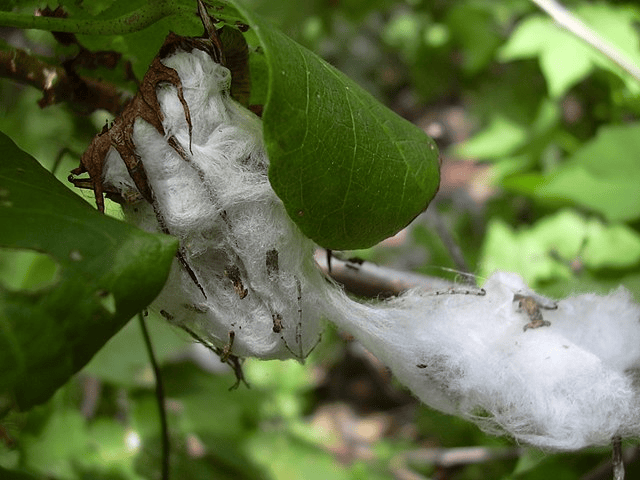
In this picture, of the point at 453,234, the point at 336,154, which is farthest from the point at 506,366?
the point at 453,234

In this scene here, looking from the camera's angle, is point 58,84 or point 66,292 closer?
point 66,292

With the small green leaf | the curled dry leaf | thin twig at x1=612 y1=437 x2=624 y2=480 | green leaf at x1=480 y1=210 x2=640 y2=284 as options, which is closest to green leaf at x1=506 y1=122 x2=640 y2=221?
the small green leaf

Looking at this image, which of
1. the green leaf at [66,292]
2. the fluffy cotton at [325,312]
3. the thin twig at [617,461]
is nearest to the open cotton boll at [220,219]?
the fluffy cotton at [325,312]

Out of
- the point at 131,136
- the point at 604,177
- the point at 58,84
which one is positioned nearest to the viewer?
the point at 131,136

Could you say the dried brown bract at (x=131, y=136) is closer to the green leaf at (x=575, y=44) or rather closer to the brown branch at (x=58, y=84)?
the brown branch at (x=58, y=84)

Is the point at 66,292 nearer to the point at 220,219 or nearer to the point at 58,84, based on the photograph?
the point at 220,219

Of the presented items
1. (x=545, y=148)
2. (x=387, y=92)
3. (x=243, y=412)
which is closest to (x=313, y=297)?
(x=243, y=412)
